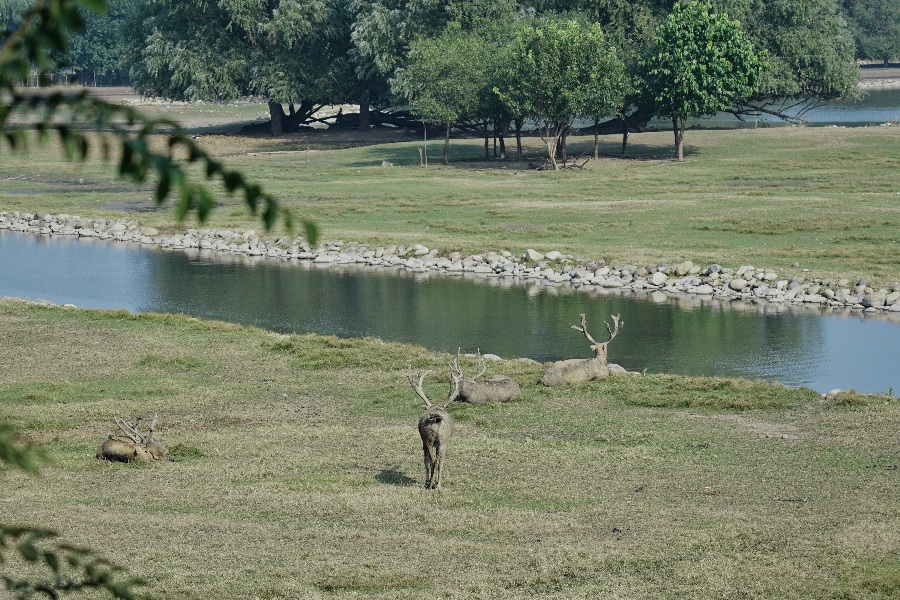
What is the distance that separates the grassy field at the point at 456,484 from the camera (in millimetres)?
11742

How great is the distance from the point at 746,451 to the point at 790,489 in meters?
2.37

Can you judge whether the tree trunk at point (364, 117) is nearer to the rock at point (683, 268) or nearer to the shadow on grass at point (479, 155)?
the shadow on grass at point (479, 155)

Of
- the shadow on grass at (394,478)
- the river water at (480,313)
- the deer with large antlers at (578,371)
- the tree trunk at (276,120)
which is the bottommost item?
the river water at (480,313)

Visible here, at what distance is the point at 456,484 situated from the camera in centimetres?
1566

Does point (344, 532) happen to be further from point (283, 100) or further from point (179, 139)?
point (283, 100)

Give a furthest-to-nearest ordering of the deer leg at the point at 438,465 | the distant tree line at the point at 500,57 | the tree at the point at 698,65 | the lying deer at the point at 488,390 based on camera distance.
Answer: the distant tree line at the point at 500,57 → the tree at the point at 698,65 → the lying deer at the point at 488,390 → the deer leg at the point at 438,465

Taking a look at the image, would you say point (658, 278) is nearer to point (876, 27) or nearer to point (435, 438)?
point (435, 438)

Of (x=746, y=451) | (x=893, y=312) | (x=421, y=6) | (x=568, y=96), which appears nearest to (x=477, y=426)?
(x=746, y=451)

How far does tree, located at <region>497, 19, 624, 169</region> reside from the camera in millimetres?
69625

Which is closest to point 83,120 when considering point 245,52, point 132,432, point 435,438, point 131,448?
point 435,438

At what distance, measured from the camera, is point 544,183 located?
6444 cm

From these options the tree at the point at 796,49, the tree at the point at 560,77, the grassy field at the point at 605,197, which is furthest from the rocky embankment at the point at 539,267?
the tree at the point at 796,49

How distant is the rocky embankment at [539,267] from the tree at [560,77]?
23974 mm

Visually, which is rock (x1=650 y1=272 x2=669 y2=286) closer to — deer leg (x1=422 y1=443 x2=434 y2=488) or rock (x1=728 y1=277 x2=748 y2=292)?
rock (x1=728 y1=277 x2=748 y2=292)
